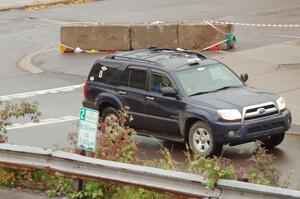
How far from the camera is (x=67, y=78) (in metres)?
23.6

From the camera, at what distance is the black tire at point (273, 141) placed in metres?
14.2

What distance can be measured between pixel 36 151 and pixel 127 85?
6.25 metres

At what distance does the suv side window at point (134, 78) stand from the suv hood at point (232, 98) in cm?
137

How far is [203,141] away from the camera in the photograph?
13.8 metres

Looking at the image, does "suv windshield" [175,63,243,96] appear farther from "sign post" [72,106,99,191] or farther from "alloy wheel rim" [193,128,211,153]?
"sign post" [72,106,99,191]

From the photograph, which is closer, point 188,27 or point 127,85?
point 127,85

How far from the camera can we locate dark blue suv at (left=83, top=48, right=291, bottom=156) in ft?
44.0

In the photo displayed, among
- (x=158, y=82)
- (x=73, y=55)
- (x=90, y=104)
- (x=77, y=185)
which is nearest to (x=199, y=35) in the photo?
(x=73, y=55)

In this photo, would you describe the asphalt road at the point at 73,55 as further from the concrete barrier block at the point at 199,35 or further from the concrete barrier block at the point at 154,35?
the concrete barrier block at the point at 154,35

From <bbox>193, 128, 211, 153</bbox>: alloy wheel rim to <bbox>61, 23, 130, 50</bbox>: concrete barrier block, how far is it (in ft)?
44.1

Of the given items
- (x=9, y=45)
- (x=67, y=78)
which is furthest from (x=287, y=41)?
(x=9, y=45)

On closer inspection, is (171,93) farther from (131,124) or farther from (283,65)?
(283,65)

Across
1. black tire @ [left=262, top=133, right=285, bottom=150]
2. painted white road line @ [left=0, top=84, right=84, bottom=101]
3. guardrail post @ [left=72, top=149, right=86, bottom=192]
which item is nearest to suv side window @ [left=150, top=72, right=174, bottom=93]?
black tire @ [left=262, top=133, right=285, bottom=150]

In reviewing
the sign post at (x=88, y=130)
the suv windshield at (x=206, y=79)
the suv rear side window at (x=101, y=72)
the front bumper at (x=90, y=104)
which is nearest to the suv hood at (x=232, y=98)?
the suv windshield at (x=206, y=79)
